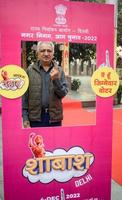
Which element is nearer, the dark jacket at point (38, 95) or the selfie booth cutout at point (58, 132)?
the selfie booth cutout at point (58, 132)

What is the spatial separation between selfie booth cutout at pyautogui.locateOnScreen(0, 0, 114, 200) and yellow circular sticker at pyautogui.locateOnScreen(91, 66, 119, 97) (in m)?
0.06

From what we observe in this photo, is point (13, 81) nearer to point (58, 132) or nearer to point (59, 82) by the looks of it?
point (59, 82)

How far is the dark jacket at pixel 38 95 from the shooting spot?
2.88 metres

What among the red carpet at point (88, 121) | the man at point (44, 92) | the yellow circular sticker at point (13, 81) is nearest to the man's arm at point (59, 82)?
the man at point (44, 92)

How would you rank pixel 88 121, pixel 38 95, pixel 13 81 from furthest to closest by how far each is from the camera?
pixel 88 121 < pixel 38 95 < pixel 13 81

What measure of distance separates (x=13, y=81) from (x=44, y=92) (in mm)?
282

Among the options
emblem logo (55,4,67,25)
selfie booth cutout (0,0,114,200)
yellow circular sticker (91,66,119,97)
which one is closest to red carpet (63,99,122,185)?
selfie booth cutout (0,0,114,200)

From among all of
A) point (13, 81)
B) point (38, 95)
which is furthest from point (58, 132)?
point (13, 81)

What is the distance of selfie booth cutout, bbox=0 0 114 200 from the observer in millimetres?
2746

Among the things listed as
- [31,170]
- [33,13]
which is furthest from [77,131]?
[33,13]

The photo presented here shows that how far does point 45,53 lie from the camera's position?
9.47 feet

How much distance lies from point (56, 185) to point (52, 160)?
0.80 feet

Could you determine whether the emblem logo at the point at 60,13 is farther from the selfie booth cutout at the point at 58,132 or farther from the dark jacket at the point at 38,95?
the dark jacket at the point at 38,95

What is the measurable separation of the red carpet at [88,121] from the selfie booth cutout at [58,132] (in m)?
A: 0.09
